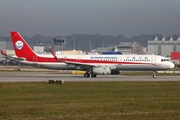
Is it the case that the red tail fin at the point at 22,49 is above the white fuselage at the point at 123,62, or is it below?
above

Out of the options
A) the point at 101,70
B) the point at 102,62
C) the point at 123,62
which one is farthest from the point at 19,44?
the point at 123,62

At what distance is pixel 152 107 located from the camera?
967 inches

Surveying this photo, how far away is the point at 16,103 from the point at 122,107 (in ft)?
20.4

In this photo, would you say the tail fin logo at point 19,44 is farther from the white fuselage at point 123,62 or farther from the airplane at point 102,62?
the white fuselage at point 123,62

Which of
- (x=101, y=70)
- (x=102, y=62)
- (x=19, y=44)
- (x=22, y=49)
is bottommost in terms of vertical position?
(x=101, y=70)

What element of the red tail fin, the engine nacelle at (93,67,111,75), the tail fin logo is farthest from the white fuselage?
the tail fin logo

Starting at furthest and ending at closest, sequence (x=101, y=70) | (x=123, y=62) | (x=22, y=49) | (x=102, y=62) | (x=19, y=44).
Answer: (x=19, y=44) → (x=22, y=49) → (x=102, y=62) → (x=123, y=62) → (x=101, y=70)

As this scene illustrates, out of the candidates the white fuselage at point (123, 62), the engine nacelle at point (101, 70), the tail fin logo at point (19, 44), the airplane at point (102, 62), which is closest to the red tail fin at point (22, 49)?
the tail fin logo at point (19, 44)

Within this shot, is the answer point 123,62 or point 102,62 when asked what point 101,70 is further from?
point 123,62

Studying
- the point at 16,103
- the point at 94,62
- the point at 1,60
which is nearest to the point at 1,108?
the point at 16,103

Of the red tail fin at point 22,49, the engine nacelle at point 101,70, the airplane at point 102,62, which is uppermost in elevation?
the red tail fin at point 22,49

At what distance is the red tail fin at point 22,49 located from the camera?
219ft

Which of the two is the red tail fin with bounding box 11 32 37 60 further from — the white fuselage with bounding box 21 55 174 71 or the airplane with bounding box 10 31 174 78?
the white fuselage with bounding box 21 55 174 71

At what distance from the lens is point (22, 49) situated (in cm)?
6750
